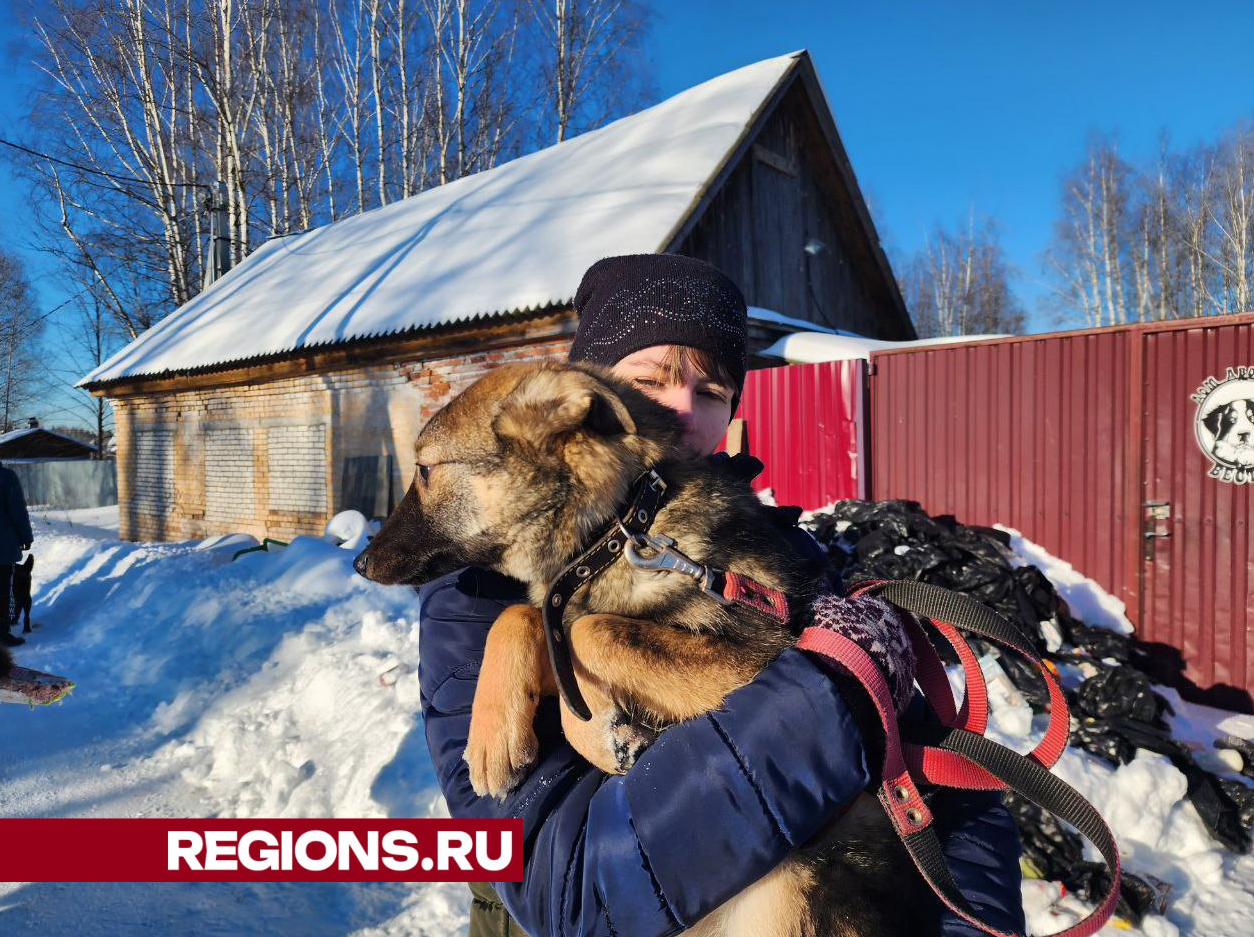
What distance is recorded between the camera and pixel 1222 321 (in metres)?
5.61

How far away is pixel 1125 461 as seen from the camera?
616 centimetres

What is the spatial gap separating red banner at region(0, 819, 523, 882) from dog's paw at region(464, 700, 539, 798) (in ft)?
6.96

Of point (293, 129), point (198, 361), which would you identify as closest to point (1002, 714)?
point (198, 361)

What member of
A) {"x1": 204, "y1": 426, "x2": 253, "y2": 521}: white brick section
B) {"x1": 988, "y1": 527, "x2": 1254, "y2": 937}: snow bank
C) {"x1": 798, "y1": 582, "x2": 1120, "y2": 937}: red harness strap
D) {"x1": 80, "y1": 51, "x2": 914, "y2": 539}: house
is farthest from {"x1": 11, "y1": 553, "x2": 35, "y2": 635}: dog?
{"x1": 798, "y1": 582, "x2": 1120, "y2": 937}: red harness strap

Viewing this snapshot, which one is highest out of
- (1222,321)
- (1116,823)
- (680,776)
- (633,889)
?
(1222,321)

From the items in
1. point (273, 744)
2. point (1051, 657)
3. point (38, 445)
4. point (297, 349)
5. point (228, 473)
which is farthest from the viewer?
point (38, 445)

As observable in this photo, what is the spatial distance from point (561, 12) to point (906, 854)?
26600 millimetres

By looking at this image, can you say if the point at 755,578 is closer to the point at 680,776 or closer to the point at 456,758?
the point at 680,776

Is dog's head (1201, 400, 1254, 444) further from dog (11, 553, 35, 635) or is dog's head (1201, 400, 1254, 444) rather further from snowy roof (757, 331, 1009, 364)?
dog (11, 553, 35, 635)

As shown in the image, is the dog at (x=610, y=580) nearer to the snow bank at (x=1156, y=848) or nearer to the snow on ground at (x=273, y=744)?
the snow on ground at (x=273, y=744)

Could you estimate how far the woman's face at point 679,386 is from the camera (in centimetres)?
206

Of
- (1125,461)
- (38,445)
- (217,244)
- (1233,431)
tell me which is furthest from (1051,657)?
(38,445)

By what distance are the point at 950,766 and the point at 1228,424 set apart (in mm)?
6243

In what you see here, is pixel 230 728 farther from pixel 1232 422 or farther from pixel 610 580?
pixel 1232 422
